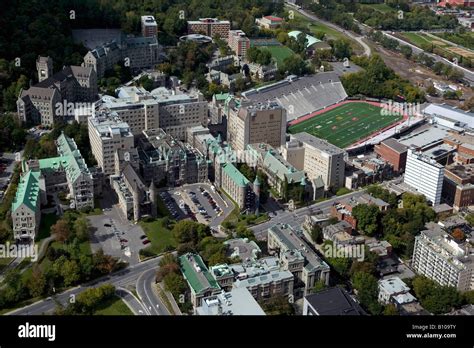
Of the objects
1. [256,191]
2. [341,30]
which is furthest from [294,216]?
[341,30]

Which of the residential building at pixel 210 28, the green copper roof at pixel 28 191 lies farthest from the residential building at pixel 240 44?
the green copper roof at pixel 28 191

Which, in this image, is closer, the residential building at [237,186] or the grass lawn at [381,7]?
the residential building at [237,186]

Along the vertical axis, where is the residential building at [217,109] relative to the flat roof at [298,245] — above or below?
above

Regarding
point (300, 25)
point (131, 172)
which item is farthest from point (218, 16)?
point (131, 172)

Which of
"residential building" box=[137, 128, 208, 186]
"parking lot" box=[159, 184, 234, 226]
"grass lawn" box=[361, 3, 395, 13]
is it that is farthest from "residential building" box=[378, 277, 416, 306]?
"grass lawn" box=[361, 3, 395, 13]

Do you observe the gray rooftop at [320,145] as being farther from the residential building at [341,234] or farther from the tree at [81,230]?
the tree at [81,230]
